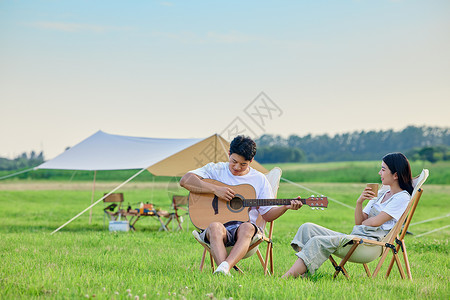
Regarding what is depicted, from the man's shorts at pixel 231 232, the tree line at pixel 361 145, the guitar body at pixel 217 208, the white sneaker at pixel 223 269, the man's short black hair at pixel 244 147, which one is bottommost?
the white sneaker at pixel 223 269

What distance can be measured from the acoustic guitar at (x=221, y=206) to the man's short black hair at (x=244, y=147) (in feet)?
0.81

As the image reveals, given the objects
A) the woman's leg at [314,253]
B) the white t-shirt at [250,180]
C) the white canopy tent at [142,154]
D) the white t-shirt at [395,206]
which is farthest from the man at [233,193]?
the white canopy tent at [142,154]

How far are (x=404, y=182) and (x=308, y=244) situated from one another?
856 millimetres

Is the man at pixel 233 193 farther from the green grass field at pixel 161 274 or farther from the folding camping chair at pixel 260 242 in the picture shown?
the green grass field at pixel 161 274

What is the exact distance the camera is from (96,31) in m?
15.5

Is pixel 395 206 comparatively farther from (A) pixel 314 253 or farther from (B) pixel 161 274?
(B) pixel 161 274

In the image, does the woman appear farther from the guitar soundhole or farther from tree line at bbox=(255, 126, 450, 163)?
tree line at bbox=(255, 126, 450, 163)

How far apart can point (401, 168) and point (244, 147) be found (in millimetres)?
1146

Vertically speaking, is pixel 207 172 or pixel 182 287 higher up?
pixel 207 172

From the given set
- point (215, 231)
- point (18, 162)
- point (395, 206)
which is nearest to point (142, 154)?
point (215, 231)

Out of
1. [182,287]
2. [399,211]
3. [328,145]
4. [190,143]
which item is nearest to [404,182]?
[399,211]

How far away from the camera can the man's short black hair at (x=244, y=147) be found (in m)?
3.77

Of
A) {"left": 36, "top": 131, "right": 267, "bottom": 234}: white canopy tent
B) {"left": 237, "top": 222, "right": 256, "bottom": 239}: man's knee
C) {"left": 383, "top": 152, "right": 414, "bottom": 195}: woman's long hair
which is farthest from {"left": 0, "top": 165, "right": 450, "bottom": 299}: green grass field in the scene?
{"left": 36, "top": 131, "right": 267, "bottom": 234}: white canopy tent

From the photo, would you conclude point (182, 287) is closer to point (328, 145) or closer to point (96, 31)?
point (96, 31)
